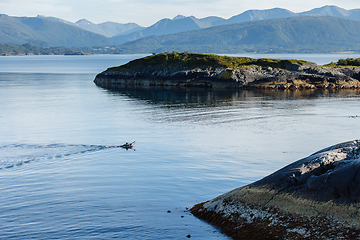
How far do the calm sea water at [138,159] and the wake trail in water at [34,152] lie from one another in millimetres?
71

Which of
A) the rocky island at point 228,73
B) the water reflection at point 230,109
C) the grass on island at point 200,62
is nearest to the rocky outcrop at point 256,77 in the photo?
the rocky island at point 228,73

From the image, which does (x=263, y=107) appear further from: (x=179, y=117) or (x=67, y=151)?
(x=67, y=151)

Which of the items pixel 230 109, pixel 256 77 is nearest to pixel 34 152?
pixel 230 109

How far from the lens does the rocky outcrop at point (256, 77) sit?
245 feet

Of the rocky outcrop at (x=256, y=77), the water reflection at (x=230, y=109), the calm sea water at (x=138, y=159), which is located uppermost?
the rocky outcrop at (x=256, y=77)

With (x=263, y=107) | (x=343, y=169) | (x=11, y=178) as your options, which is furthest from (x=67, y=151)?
(x=263, y=107)

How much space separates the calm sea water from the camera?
12.5 meters

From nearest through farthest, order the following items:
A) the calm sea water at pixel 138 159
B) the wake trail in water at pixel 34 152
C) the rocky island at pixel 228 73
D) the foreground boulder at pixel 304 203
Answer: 1. the foreground boulder at pixel 304 203
2. the calm sea water at pixel 138 159
3. the wake trail in water at pixel 34 152
4. the rocky island at pixel 228 73

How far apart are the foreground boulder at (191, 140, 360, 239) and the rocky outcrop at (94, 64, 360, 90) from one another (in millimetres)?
66038

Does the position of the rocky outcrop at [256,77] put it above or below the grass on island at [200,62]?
below

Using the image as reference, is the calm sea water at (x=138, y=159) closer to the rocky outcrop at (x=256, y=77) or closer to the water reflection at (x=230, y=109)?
the water reflection at (x=230, y=109)

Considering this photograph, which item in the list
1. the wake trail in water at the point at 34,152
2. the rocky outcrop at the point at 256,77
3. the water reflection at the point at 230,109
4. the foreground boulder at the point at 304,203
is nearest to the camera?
the foreground boulder at the point at 304,203

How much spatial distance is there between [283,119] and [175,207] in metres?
26.5

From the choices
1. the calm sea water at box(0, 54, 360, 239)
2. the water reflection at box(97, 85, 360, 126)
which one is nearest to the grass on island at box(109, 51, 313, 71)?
the water reflection at box(97, 85, 360, 126)
